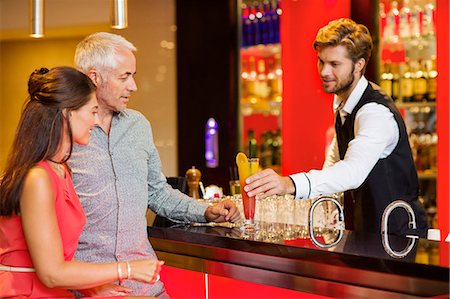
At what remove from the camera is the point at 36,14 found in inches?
144

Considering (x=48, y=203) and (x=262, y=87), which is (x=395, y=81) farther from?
(x=48, y=203)

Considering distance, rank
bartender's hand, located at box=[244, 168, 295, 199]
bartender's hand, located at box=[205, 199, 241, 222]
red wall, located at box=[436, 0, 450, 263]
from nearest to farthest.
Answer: bartender's hand, located at box=[244, 168, 295, 199], bartender's hand, located at box=[205, 199, 241, 222], red wall, located at box=[436, 0, 450, 263]

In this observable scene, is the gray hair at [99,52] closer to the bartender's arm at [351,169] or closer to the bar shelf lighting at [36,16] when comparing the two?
the bartender's arm at [351,169]

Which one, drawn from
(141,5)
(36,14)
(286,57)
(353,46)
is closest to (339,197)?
(353,46)

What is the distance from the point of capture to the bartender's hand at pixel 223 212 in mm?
3178

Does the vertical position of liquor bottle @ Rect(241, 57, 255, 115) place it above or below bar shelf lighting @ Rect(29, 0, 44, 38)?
below

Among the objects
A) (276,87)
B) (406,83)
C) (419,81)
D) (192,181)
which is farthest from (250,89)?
(192,181)

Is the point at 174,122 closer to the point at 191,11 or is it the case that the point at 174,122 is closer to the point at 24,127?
the point at 191,11

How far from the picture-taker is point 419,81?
6.87 meters

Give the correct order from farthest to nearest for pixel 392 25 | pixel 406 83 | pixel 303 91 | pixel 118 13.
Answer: pixel 406 83, pixel 392 25, pixel 303 91, pixel 118 13

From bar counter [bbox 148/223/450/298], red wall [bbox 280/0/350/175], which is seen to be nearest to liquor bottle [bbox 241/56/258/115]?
red wall [bbox 280/0/350/175]

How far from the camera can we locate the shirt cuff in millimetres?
3051

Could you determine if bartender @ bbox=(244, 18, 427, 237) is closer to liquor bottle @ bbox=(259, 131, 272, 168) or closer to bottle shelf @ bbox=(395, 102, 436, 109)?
bottle shelf @ bbox=(395, 102, 436, 109)

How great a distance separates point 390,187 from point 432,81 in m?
3.59
